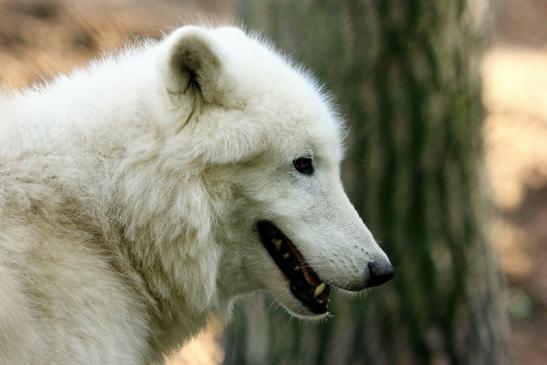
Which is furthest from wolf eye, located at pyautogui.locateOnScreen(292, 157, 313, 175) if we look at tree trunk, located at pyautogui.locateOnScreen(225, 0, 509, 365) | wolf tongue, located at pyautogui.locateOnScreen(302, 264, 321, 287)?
tree trunk, located at pyautogui.locateOnScreen(225, 0, 509, 365)

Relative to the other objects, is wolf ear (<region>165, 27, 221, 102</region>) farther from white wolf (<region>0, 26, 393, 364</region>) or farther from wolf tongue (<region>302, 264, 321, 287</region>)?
wolf tongue (<region>302, 264, 321, 287</region>)

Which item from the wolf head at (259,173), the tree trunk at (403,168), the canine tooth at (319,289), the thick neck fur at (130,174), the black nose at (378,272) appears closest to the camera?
the thick neck fur at (130,174)

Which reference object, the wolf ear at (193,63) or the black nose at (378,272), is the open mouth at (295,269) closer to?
the black nose at (378,272)

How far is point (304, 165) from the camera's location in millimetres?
3834

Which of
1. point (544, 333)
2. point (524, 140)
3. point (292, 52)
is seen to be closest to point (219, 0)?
point (524, 140)

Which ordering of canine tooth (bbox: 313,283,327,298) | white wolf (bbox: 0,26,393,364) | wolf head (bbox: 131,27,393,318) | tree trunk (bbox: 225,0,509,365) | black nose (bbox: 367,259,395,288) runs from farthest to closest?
tree trunk (bbox: 225,0,509,365), canine tooth (bbox: 313,283,327,298), black nose (bbox: 367,259,395,288), wolf head (bbox: 131,27,393,318), white wolf (bbox: 0,26,393,364)

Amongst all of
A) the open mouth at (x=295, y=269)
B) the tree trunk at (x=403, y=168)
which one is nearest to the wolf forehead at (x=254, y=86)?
the open mouth at (x=295, y=269)

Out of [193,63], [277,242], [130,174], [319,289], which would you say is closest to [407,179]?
[319,289]

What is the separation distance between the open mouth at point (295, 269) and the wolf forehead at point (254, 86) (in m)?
0.39

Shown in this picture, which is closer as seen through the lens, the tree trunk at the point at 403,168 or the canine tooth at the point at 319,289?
the canine tooth at the point at 319,289

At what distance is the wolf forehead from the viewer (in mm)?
3580

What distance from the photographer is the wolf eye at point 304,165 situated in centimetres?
380

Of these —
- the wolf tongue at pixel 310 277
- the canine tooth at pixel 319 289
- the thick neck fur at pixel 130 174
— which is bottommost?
the canine tooth at pixel 319 289

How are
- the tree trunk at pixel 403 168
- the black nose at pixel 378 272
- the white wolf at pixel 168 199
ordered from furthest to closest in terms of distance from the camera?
the tree trunk at pixel 403 168, the black nose at pixel 378 272, the white wolf at pixel 168 199
